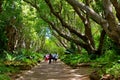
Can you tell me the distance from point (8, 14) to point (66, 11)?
1138 cm

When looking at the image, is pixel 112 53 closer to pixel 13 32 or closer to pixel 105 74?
pixel 105 74

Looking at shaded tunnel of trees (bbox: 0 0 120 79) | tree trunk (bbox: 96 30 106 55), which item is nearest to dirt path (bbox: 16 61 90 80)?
shaded tunnel of trees (bbox: 0 0 120 79)

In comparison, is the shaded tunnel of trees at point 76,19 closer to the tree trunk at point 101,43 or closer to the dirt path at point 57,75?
the tree trunk at point 101,43

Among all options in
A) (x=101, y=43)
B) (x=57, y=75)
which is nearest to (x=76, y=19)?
(x=101, y=43)

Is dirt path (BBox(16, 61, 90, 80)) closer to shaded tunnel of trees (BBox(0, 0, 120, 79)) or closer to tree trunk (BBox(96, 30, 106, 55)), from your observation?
shaded tunnel of trees (BBox(0, 0, 120, 79))

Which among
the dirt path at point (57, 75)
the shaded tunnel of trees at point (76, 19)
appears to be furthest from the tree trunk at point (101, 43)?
the dirt path at point (57, 75)

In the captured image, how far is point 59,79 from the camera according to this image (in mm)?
15641

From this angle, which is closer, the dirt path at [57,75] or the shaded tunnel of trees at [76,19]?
the shaded tunnel of trees at [76,19]

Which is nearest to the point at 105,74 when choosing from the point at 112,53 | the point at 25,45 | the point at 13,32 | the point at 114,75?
the point at 114,75

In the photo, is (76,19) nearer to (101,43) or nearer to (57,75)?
(101,43)

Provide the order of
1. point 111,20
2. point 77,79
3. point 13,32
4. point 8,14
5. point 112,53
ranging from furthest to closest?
1. point 13,32
2. point 8,14
3. point 112,53
4. point 77,79
5. point 111,20

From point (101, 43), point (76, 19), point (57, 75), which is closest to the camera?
point (57, 75)

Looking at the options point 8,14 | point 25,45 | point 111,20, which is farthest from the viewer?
point 25,45

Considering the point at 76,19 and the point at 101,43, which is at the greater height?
the point at 76,19
